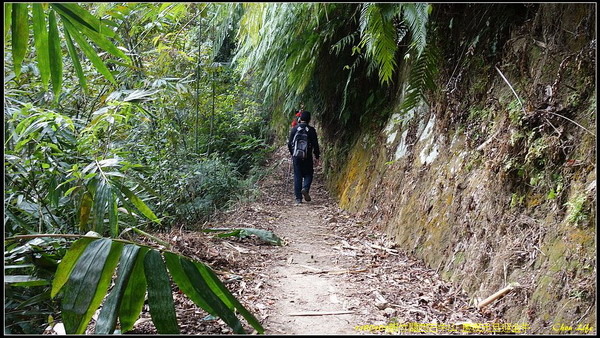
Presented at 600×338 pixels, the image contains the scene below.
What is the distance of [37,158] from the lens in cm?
300

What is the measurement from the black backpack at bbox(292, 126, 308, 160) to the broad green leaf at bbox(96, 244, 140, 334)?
5.19 m

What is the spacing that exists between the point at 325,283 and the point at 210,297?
1524 mm

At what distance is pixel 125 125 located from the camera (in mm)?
4746

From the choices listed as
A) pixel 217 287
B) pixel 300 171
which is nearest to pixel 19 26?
pixel 217 287

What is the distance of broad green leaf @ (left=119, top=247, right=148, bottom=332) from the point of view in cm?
156

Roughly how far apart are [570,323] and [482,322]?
0.47m

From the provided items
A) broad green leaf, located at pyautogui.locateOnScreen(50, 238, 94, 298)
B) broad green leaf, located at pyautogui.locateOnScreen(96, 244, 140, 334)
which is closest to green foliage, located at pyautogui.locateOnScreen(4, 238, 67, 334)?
broad green leaf, located at pyautogui.locateOnScreen(50, 238, 94, 298)

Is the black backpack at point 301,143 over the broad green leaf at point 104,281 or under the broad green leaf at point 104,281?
over

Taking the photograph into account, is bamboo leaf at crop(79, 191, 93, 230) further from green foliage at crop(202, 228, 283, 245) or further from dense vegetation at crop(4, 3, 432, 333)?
green foliage at crop(202, 228, 283, 245)

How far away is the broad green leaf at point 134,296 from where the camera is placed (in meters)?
1.56

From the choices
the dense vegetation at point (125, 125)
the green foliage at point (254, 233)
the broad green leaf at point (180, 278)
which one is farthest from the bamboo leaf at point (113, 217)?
the green foliage at point (254, 233)

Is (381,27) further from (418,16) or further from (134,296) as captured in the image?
(134,296)

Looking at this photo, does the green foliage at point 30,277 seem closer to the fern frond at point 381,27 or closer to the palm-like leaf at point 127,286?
the palm-like leaf at point 127,286

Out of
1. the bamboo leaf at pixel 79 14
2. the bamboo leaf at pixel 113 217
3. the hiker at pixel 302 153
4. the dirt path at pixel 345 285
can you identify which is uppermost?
the bamboo leaf at pixel 79 14
